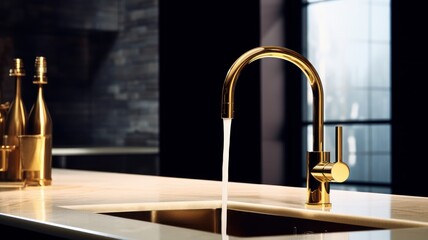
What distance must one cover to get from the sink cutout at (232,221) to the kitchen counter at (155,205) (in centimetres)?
2

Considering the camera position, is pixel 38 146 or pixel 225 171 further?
pixel 38 146

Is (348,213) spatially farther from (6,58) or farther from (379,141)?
(6,58)

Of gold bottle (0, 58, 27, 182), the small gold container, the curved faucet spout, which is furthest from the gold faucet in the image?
gold bottle (0, 58, 27, 182)

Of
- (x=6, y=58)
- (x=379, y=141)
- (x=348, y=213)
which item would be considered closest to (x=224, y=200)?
(x=348, y=213)

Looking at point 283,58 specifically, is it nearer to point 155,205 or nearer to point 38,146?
point 155,205

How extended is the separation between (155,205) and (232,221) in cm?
17

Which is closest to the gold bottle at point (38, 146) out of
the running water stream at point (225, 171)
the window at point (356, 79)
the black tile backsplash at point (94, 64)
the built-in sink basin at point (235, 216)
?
the built-in sink basin at point (235, 216)

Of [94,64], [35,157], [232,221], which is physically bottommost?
[232,221]

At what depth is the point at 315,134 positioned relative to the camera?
171cm

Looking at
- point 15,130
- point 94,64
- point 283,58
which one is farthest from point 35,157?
point 94,64

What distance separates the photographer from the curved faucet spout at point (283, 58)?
1638 mm

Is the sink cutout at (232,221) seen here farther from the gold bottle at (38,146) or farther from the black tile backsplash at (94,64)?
the black tile backsplash at (94,64)

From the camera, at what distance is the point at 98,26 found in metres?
7.07

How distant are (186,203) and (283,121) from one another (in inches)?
129
